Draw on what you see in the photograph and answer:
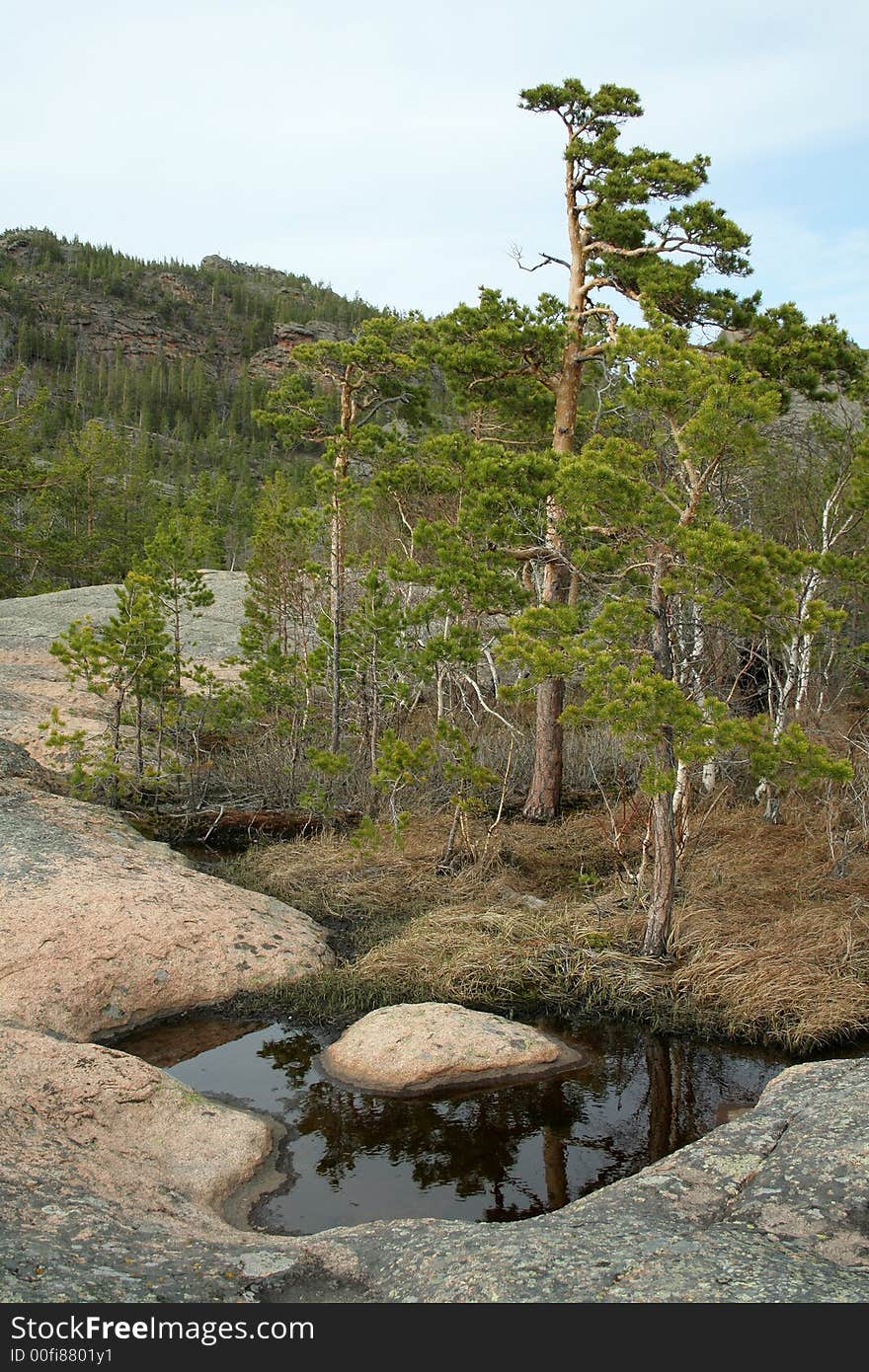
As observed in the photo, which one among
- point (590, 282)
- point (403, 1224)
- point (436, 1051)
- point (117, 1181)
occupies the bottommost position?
point (436, 1051)

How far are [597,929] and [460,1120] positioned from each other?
125 inches

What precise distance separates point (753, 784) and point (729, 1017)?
23.8ft

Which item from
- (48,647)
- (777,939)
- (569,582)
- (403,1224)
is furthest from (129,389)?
(403,1224)

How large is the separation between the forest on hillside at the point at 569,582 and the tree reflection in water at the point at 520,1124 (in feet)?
6.27

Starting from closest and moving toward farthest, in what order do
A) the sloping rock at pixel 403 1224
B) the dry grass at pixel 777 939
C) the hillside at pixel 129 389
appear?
the sloping rock at pixel 403 1224 < the dry grass at pixel 777 939 < the hillside at pixel 129 389

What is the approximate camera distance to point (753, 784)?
15.2 meters

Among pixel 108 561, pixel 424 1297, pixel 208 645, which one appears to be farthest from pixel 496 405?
pixel 108 561

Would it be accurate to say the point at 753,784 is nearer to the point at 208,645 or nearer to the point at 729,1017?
the point at 729,1017

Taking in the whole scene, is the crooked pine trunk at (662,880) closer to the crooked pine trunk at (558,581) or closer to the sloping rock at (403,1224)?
the sloping rock at (403,1224)

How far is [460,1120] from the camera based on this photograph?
6.87 metres

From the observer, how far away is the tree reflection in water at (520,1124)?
6.09 meters

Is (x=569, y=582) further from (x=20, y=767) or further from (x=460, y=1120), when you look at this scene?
(x=460, y=1120)

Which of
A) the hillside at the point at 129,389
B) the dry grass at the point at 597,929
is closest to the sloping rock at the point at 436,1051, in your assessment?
the dry grass at the point at 597,929
